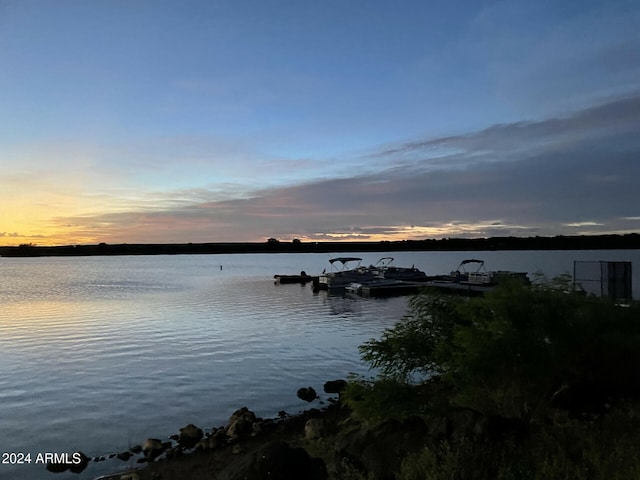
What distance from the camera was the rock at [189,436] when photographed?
568 inches

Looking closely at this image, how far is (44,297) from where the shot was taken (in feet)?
195

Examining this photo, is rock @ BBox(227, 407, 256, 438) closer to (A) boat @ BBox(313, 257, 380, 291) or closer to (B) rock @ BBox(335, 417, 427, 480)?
(B) rock @ BBox(335, 417, 427, 480)

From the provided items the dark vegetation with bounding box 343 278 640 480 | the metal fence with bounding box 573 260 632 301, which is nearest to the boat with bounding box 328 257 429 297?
the metal fence with bounding box 573 260 632 301

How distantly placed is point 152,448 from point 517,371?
30.9 feet

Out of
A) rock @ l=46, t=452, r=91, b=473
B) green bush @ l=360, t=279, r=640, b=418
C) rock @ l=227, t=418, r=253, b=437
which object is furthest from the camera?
rock @ l=227, t=418, r=253, b=437

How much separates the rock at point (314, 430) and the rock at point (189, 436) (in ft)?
10.0

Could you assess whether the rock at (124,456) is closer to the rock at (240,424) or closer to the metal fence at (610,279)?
the rock at (240,424)

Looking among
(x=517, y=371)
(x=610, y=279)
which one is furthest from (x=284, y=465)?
(x=610, y=279)

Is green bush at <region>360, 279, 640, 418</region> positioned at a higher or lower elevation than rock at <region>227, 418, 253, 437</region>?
higher

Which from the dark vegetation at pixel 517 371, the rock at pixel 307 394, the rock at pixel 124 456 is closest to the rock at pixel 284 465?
the dark vegetation at pixel 517 371

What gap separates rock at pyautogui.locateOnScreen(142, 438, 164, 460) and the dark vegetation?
228 inches

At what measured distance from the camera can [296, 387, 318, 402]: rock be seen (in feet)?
60.7

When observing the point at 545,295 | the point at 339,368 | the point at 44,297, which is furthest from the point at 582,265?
the point at 44,297

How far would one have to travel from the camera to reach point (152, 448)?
549 inches
